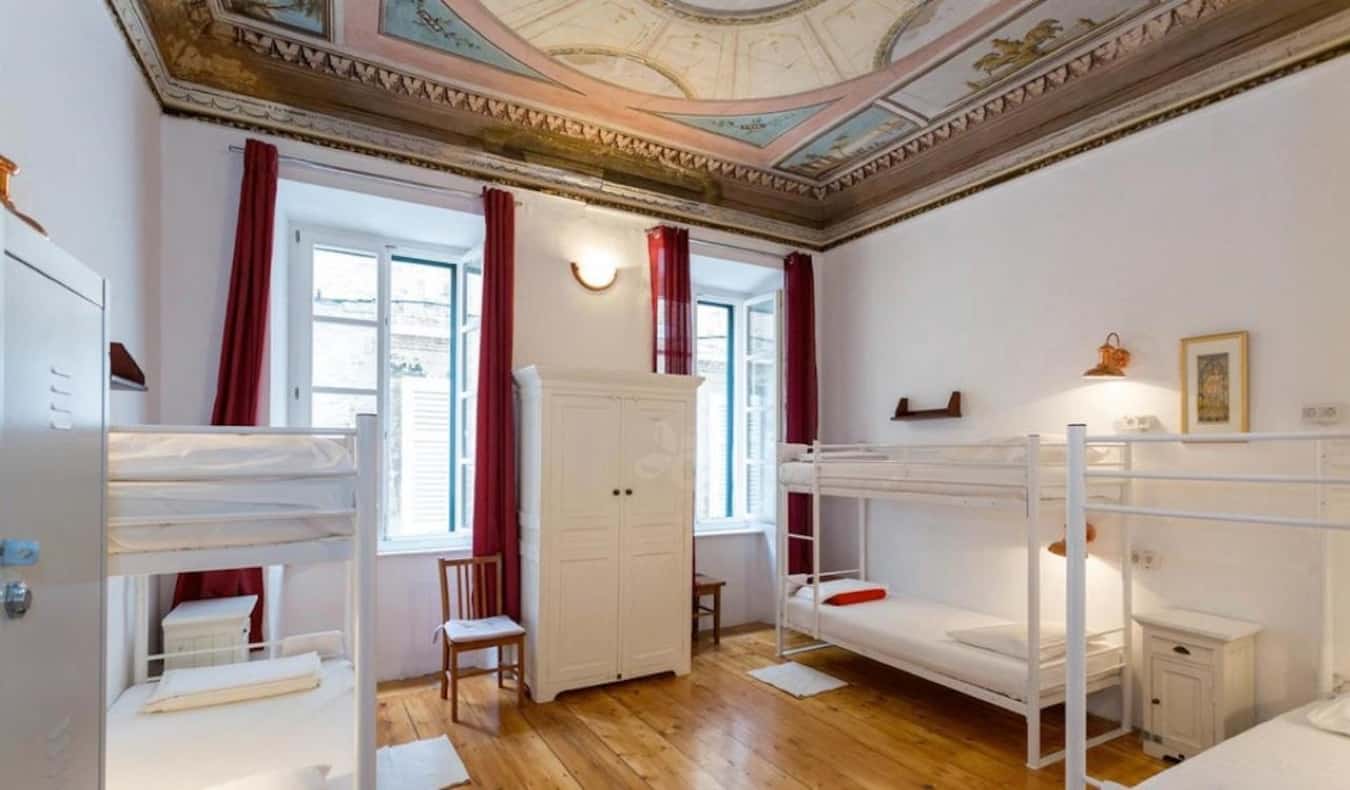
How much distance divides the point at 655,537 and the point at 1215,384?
9.47 ft

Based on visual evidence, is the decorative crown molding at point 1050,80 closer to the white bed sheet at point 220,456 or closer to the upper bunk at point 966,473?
the upper bunk at point 966,473

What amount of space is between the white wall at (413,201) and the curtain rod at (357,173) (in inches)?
1.0

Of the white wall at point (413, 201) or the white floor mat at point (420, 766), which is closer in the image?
the white floor mat at point (420, 766)

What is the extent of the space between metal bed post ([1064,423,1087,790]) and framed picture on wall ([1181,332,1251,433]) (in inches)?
46.5

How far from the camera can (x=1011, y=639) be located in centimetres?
318

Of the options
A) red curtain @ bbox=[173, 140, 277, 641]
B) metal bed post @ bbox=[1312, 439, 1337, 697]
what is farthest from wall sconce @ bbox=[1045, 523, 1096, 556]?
red curtain @ bbox=[173, 140, 277, 641]

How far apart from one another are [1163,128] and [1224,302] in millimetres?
916

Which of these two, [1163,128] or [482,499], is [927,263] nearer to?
[1163,128]

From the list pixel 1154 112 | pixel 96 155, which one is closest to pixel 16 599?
pixel 96 155

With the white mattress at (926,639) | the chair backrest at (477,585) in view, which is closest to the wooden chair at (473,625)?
the chair backrest at (477,585)

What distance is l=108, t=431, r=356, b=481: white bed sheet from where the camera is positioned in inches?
64.6

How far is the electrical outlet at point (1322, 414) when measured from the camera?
2.69 m

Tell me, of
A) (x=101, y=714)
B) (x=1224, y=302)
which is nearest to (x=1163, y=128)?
(x=1224, y=302)

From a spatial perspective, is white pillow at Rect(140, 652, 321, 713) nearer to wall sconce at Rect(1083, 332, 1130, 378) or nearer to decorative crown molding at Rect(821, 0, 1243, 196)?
wall sconce at Rect(1083, 332, 1130, 378)
